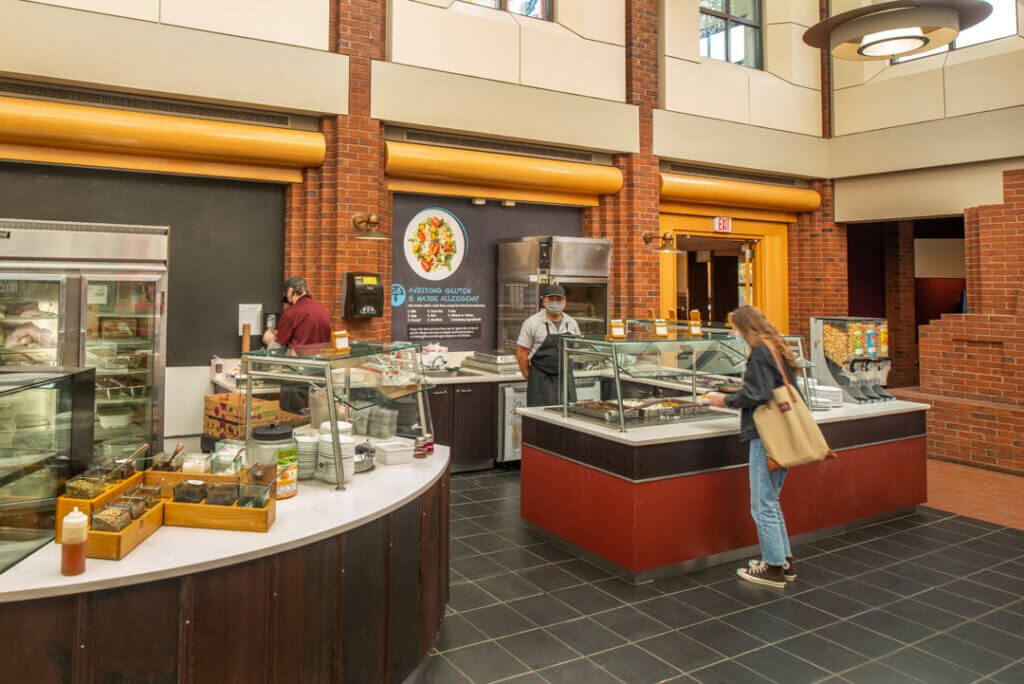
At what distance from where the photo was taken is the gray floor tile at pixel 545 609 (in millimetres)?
3514

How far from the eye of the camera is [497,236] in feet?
24.6

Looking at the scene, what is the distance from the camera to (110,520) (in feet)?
6.90

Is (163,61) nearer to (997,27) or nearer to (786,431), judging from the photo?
(786,431)

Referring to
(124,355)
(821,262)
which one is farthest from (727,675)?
(821,262)

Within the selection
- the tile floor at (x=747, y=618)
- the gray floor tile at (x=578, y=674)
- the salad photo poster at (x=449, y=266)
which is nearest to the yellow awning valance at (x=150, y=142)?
the salad photo poster at (x=449, y=266)

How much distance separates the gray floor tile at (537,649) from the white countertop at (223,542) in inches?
36.6

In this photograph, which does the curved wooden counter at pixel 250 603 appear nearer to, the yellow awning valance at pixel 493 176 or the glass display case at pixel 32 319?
the glass display case at pixel 32 319

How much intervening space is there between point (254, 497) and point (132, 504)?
0.39 meters

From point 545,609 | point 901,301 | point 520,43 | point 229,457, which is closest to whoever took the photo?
point 229,457

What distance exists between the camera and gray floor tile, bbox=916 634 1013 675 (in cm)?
307

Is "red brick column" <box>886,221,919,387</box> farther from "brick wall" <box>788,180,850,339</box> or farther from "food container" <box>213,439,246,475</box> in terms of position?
"food container" <box>213,439,246,475</box>

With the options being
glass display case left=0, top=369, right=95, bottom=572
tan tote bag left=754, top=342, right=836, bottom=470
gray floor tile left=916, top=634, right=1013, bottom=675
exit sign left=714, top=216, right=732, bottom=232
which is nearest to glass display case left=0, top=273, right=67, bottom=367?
glass display case left=0, top=369, right=95, bottom=572

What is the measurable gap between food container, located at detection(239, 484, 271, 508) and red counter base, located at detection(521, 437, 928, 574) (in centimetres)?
223

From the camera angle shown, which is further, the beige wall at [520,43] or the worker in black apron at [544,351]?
the beige wall at [520,43]
